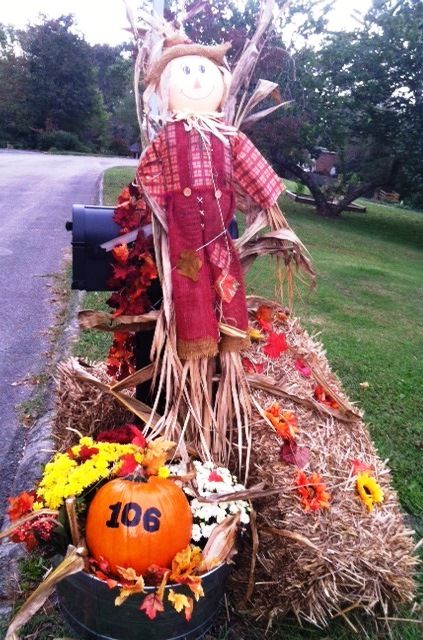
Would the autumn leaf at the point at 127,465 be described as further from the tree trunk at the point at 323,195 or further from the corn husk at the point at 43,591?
the tree trunk at the point at 323,195

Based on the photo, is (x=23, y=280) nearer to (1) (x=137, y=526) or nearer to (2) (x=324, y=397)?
(2) (x=324, y=397)

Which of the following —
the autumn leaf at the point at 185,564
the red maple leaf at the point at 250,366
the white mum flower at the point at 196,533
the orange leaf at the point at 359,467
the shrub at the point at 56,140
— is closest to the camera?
the autumn leaf at the point at 185,564

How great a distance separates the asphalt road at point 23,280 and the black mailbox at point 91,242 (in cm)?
121

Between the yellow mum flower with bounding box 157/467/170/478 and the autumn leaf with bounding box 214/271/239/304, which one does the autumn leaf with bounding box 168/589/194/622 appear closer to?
the yellow mum flower with bounding box 157/467/170/478

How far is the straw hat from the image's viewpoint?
226cm

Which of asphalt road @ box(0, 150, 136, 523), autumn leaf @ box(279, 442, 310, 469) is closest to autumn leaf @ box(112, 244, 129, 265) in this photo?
autumn leaf @ box(279, 442, 310, 469)

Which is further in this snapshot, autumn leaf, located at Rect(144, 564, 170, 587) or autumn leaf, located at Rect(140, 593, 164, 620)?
autumn leaf, located at Rect(144, 564, 170, 587)

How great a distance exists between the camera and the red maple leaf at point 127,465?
6.58 feet

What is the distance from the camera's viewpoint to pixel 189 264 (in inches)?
89.2

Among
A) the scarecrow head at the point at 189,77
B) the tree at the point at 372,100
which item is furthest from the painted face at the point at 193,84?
the tree at the point at 372,100

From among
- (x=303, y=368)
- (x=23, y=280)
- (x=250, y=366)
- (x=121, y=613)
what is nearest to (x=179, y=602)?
(x=121, y=613)

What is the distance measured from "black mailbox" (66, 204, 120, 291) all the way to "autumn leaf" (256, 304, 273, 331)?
80cm

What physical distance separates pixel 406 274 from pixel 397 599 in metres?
9.78

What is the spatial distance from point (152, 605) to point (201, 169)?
157 centimetres
